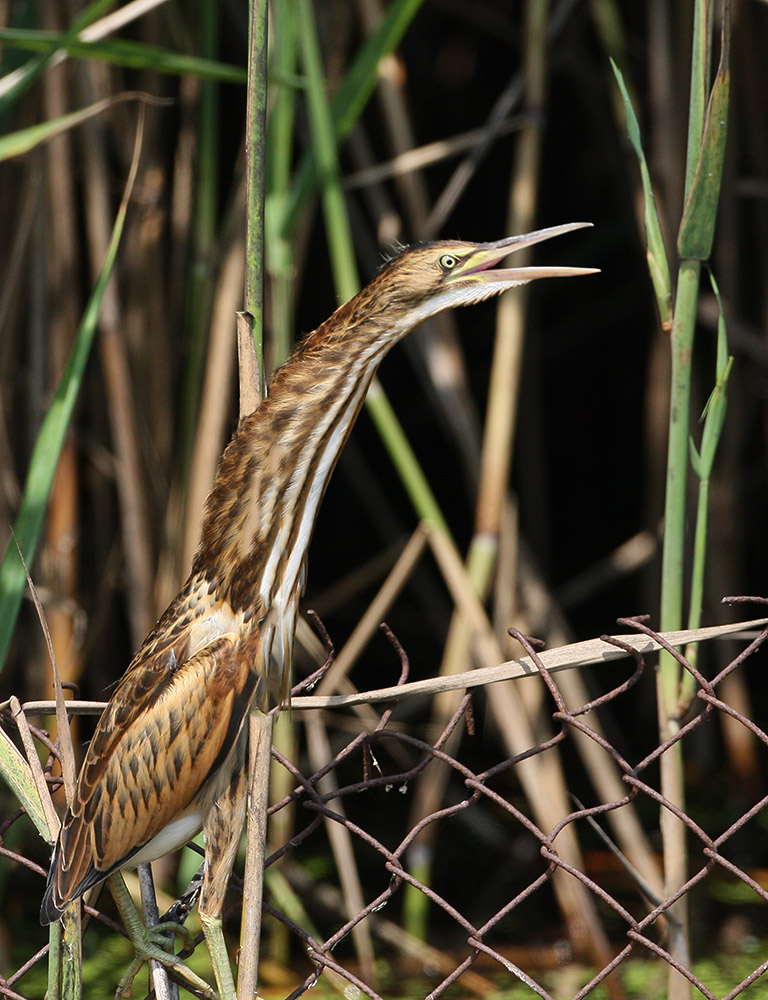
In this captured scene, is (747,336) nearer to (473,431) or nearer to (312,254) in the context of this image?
(473,431)

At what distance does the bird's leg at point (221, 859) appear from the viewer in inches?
46.0

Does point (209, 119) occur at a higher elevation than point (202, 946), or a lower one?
higher

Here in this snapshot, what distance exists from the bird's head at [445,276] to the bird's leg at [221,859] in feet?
1.56

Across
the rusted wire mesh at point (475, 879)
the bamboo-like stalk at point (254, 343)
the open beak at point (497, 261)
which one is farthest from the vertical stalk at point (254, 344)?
the rusted wire mesh at point (475, 879)

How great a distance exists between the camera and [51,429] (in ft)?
4.52

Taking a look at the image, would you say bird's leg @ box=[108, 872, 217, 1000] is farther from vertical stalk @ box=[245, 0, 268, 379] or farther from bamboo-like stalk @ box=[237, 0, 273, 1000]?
vertical stalk @ box=[245, 0, 268, 379]

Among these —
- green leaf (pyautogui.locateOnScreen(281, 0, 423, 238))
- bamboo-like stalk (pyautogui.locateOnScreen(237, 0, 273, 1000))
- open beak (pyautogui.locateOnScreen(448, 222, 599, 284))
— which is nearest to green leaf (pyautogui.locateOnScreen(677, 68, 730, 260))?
open beak (pyautogui.locateOnScreen(448, 222, 599, 284))

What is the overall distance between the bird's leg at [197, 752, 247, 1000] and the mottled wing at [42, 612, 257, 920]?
29 millimetres

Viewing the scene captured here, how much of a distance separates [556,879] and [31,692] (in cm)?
117

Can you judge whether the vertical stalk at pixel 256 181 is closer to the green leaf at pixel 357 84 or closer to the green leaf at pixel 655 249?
the green leaf at pixel 655 249

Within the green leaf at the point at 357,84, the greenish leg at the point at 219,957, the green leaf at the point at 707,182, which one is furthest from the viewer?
the green leaf at the point at 357,84

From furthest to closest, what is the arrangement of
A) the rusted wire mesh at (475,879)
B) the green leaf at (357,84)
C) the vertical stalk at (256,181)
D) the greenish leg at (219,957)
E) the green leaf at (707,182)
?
the rusted wire mesh at (475,879), the green leaf at (357,84), the green leaf at (707,182), the greenish leg at (219,957), the vertical stalk at (256,181)

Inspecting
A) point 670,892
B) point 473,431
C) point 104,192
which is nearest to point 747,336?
point 473,431

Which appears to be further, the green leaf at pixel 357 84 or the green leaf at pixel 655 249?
the green leaf at pixel 357 84
